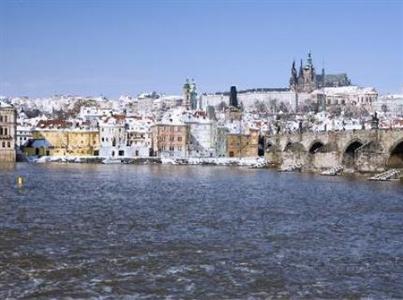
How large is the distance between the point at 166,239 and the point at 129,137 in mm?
97519

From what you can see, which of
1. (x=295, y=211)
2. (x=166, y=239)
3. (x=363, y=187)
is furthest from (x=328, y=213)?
(x=363, y=187)

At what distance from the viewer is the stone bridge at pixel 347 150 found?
67.1m

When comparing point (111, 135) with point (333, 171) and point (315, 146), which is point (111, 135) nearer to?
point (315, 146)

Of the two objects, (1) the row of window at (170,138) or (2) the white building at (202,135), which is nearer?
(1) the row of window at (170,138)

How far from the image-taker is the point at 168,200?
3844cm

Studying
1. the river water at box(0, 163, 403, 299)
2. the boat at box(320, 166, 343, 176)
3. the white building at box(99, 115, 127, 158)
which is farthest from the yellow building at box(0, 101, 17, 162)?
the river water at box(0, 163, 403, 299)

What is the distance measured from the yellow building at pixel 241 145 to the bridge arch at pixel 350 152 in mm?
45682

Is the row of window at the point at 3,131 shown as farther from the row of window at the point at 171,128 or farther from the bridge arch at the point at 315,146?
the bridge arch at the point at 315,146

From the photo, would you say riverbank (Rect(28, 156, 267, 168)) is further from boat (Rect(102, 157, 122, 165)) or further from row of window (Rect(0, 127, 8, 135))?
row of window (Rect(0, 127, 8, 135))

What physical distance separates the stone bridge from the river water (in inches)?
1147

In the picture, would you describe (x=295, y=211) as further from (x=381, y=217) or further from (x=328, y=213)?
(x=381, y=217)

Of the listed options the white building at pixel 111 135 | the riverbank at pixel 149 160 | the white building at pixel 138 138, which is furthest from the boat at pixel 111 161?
the white building at pixel 111 135

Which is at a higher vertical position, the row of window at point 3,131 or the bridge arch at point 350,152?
the row of window at point 3,131

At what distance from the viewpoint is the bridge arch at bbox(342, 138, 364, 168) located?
238ft
